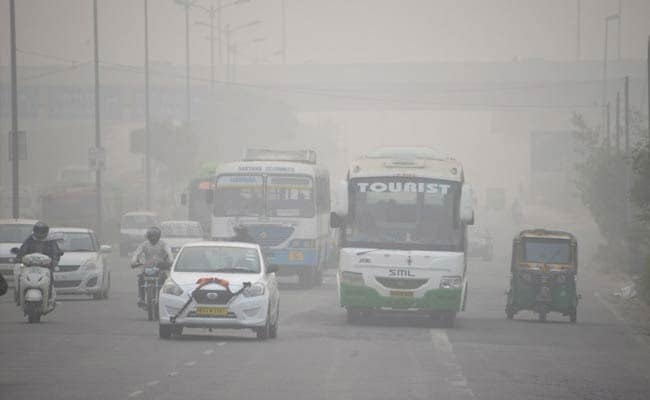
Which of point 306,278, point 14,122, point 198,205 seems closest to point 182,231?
point 14,122

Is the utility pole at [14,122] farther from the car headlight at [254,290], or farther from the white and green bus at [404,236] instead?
the car headlight at [254,290]

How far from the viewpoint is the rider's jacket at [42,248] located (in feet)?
86.3

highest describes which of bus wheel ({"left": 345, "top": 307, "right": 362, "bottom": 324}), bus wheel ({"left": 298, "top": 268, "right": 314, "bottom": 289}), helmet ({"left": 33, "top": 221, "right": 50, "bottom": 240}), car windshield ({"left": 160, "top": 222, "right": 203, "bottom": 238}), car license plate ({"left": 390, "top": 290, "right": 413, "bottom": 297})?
helmet ({"left": 33, "top": 221, "right": 50, "bottom": 240})

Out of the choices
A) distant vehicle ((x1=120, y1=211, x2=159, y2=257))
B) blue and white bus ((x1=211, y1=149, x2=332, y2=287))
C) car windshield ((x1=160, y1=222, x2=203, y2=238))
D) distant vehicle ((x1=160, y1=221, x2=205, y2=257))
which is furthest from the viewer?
distant vehicle ((x1=120, y1=211, x2=159, y2=257))

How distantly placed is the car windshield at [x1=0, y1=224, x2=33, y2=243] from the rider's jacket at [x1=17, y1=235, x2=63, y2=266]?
1206 centimetres

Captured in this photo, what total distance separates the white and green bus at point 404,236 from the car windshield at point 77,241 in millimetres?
7665

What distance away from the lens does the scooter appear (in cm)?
2588

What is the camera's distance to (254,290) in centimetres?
2355

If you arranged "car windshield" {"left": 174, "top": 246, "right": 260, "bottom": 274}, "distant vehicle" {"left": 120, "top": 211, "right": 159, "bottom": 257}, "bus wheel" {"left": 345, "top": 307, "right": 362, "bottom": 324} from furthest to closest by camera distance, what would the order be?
"distant vehicle" {"left": 120, "top": 211, "right": 159, "bottom": 257}
"bus wheel" {"left": 345, "top": 307, "right": 362, "bottom": 324}
"car windshield" {"left": 174, "top": 246, "right": 260, "bottom": 274}

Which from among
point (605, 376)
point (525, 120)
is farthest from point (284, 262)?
point (525, 120)

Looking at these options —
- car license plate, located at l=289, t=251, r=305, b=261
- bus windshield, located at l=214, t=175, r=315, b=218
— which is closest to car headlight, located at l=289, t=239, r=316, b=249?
car license plate, located at l=289, t=251, r=305, b=261

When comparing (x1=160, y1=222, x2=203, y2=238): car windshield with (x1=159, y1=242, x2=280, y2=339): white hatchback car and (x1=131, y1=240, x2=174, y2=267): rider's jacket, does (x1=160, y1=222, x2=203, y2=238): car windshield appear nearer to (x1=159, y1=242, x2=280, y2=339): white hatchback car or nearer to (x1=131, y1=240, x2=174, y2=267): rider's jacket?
(x1=131, y1=240, x2=174, y2=267): rider's jacket

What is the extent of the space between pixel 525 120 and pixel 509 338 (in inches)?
5044

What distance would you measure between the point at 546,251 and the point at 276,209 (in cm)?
1131
